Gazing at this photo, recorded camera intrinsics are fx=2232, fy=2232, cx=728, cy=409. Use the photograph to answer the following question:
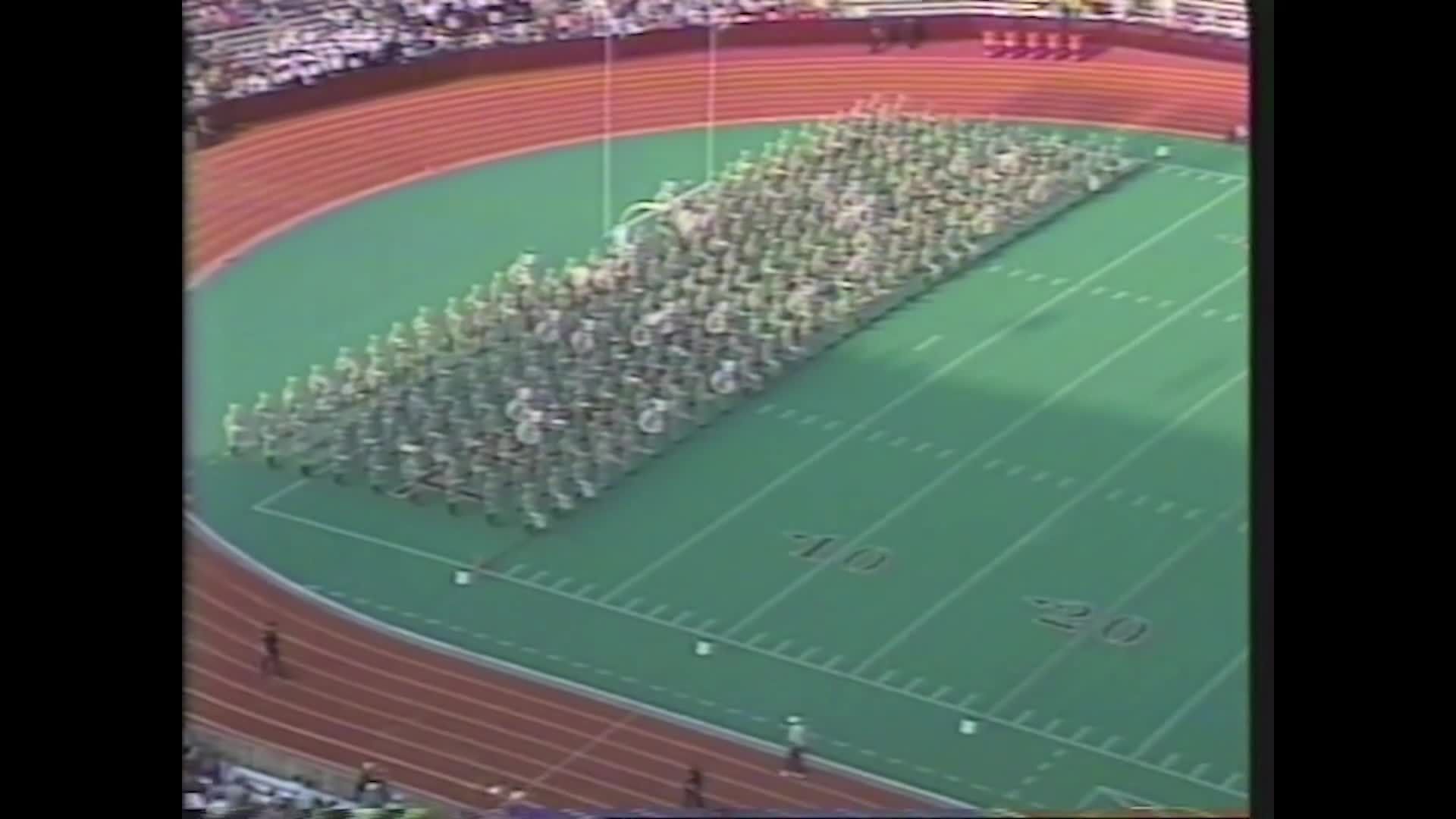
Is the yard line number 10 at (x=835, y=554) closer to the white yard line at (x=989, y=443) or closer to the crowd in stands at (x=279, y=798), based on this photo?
the white yard line at (x=989, y=443)

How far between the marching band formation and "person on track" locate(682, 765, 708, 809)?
0.27 m

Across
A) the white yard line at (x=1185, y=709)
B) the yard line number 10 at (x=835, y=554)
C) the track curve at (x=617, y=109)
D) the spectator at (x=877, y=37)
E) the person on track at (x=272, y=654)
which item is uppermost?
the spectator at (x=877, y=37)

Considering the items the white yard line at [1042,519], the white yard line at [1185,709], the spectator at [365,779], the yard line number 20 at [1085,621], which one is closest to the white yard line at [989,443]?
the white yard line at [1042,519]

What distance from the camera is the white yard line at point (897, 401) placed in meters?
2.06

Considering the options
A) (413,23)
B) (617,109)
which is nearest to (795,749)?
(617,109)

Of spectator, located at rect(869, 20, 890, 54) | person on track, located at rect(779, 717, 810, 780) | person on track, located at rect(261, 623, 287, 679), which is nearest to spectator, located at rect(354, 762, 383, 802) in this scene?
person on track, located at rect(261, 623, 287, 679)

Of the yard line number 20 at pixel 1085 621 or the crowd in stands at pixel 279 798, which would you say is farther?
the yard line number 20 at pixel 1085 621

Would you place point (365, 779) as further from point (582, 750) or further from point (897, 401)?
point (897, 401)

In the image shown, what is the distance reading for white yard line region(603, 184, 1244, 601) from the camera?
81.1 inches

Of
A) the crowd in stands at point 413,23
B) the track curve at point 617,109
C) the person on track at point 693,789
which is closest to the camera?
the crowd in stands at point 413,23

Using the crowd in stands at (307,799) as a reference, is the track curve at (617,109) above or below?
above

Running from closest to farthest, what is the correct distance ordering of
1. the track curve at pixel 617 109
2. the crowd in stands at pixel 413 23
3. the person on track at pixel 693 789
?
the crowd in stands at pixel 413 23 < the track curve at pixel 617 109 < the person on track at pixel 693 789

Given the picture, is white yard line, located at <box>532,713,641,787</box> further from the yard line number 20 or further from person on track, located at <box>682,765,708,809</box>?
the yard line number 20
